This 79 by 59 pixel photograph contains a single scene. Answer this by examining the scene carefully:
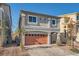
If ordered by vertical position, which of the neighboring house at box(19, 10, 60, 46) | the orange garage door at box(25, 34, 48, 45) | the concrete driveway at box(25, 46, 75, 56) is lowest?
the concrete driveway at box(25, 46, 75, 56)

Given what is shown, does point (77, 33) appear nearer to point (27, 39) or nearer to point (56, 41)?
point (56, 41)

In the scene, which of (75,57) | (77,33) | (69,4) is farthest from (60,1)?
(75,57)

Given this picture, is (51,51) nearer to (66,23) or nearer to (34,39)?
(34,39)

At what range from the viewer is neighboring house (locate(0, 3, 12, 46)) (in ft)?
21.6

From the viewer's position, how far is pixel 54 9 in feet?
21.6

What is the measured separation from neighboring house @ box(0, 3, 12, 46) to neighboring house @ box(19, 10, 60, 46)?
254mm

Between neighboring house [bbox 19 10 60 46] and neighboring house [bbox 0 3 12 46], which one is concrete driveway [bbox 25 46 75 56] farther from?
neighboring house [bbox 0 3 12 46]

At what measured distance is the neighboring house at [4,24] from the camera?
6578mm

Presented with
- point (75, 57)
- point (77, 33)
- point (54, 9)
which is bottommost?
point (75, 57)

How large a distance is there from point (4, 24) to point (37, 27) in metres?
0.71

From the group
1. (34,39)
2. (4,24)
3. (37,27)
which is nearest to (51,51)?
(34,39)

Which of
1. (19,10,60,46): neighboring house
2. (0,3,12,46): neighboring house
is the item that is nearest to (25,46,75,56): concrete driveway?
(19,10,60,46): neighboring house

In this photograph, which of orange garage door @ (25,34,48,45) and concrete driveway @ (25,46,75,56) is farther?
orange garage door @ (25,34,48,45)

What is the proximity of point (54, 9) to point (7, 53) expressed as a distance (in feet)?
4.46
